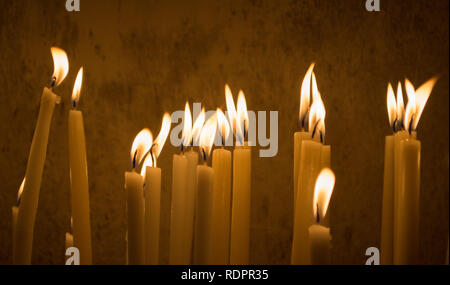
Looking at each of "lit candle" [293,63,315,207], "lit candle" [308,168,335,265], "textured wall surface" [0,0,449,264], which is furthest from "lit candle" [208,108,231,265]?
"textured wall surface" [0,0,449,264]

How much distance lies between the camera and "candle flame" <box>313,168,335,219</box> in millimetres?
542

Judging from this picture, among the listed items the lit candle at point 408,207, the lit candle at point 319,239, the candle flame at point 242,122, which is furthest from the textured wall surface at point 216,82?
the lit candle at point 319,239

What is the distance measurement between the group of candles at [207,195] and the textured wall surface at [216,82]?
39 cm

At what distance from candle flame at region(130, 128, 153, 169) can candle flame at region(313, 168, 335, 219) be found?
10.2 inches

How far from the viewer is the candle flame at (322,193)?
54cm

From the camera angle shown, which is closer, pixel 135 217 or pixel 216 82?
pixel 135 217

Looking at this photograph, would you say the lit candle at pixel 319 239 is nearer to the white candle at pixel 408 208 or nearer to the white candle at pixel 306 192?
the white candle at pixel 306 192

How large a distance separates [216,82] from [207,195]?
57 centimetres

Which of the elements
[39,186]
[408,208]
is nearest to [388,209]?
[408,208]

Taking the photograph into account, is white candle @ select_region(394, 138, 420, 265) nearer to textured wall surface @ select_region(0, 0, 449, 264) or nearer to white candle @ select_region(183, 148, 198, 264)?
white candle @ select_region(183, 148, 198, 264)

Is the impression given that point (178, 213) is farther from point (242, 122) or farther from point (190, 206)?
point (242, 122)

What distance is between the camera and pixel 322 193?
0.56 m

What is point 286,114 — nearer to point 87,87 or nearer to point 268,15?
point 268,15

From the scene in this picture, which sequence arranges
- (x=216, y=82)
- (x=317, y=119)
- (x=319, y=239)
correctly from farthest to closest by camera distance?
(x=216, y=82) < (x=317, y=119) < (x=319, y=239)
